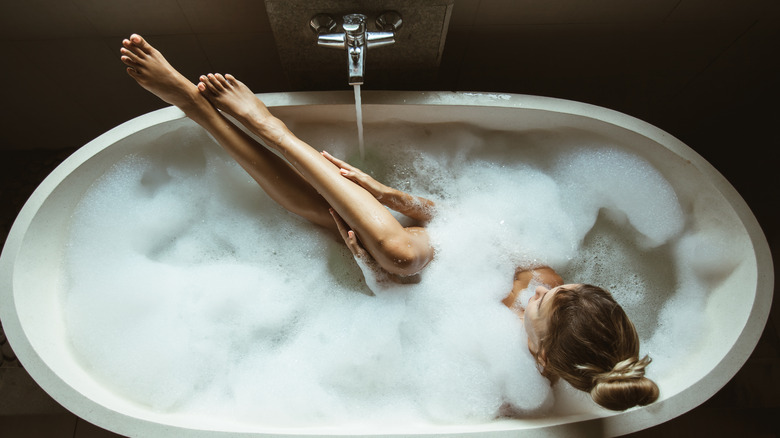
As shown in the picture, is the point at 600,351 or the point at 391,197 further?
the point at 391,197

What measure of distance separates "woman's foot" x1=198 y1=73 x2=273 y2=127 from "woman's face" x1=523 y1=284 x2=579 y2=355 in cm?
81

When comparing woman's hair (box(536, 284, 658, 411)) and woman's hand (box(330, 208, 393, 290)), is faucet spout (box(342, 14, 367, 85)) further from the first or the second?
woman's hair (box(536, 284, 658, 411))

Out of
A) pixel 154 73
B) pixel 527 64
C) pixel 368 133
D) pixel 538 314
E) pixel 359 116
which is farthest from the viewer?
pixel 527 64

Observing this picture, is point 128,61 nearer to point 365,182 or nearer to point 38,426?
point 365,182

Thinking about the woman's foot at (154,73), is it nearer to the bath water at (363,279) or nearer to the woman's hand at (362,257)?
the bath water at (363,279)

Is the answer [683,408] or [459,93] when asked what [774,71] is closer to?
[459,93]

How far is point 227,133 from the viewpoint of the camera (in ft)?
4.03

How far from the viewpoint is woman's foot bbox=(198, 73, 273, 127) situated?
48.7 inches

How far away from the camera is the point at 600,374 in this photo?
0.95m

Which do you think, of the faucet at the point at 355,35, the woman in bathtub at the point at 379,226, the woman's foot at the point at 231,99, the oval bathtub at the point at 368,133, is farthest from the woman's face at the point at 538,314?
the woman's foot at the point at 231,99

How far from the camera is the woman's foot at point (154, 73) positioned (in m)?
1.17

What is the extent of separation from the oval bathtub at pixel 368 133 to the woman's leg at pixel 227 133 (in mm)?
87

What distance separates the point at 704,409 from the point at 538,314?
2.92 feet

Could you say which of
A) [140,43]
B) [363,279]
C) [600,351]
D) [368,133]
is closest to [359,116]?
[368,133]
